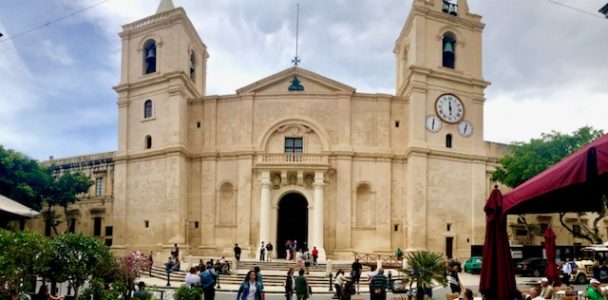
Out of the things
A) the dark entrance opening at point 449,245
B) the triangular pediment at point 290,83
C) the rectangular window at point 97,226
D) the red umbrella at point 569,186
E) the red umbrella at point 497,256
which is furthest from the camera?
the rectangular window at point 97,226

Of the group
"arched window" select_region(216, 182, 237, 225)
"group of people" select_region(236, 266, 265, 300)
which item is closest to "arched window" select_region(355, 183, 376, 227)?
"arched window" select_region(216, 182, 237, 225)

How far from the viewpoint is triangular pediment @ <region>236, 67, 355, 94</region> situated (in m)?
39.9

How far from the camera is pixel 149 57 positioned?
41.3 metres

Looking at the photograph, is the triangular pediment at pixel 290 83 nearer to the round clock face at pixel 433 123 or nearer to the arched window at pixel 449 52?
the round clock face at pixel 433 123

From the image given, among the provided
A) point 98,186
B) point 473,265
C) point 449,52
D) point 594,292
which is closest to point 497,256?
point 594,292

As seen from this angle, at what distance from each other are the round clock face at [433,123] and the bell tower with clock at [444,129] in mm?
60

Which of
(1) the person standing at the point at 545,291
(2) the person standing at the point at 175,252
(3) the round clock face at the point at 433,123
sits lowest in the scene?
(2) the person standing at the point at 175,252

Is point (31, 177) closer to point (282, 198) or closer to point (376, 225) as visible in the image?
point (282, 198)

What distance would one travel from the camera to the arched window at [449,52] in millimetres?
40500

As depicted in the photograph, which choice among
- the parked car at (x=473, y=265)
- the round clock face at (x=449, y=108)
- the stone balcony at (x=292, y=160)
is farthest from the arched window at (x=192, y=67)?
the parked car at (x=473, y=265)

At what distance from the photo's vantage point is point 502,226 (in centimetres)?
1003

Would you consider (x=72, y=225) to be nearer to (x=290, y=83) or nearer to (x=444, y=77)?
(x=290, y=83)

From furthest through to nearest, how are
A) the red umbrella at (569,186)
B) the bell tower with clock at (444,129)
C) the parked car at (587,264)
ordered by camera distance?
1. the bell tower with clock at (444,129)
2. the parked car at (587,264)
3. the red umbrella at (569,186)

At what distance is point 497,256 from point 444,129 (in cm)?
2967
